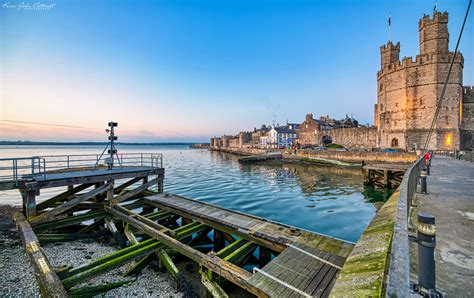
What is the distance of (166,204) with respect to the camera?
11.6 m

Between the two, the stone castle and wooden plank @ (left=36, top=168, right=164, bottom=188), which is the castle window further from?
wooden plank @ (left=36, top=168, right=164, bottom=188)

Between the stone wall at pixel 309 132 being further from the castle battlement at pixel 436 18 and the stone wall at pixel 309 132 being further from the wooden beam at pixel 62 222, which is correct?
the wooden beam at pixel 62 222

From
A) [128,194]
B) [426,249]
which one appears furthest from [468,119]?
[128,194]

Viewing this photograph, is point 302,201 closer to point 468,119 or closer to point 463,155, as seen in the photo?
point 463,155

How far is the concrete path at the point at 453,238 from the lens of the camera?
304cm

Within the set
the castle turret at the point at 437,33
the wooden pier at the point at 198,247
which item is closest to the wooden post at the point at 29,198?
the wooden pier at the point at 198,247

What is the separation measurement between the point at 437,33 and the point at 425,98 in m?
10.9

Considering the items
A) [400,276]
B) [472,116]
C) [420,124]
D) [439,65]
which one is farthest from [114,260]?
[472,116]

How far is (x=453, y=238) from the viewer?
14.7ft

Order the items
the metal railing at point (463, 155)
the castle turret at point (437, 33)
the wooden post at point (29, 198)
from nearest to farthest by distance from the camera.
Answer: the wooden post at point (29, 198)
the metal railing at point (463, 155)
the castle turret at point (437, 33)

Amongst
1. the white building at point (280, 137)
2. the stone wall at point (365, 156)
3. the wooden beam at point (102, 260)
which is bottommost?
the wooden beam at point (102, 260)

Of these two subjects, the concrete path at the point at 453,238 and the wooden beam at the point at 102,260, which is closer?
the concrete path at the point at 453,238

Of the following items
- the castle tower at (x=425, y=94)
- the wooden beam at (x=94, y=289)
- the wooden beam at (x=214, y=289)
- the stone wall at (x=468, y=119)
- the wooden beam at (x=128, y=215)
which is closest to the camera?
the wooden beam at (x=214, y=289)

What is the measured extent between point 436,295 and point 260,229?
18.3 feet
